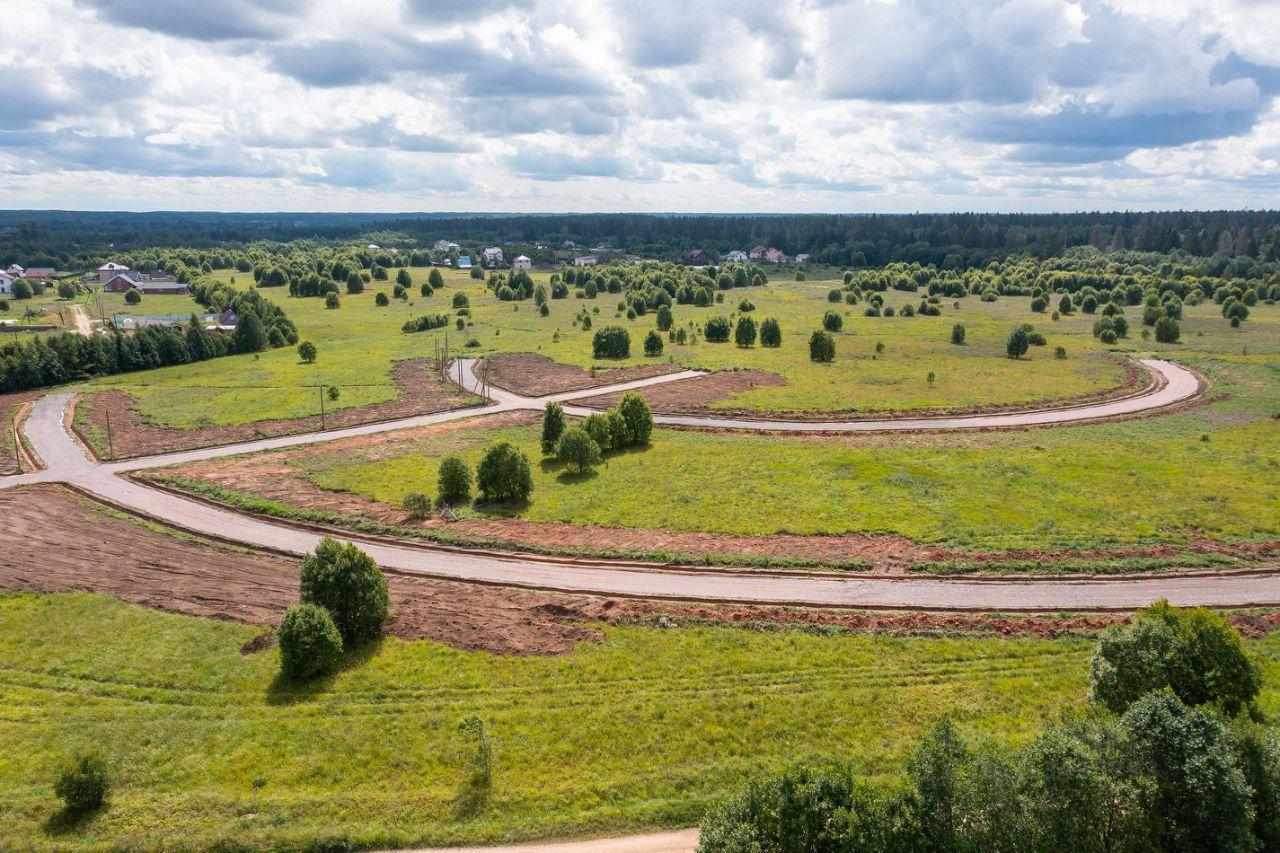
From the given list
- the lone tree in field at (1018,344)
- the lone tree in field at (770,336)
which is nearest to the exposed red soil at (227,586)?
the lone tree in field at (770,336)

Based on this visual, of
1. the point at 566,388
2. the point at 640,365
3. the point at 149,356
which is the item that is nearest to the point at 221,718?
the point at 566,388

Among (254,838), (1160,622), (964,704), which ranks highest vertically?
(1160,622)

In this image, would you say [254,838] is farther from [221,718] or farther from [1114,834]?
[1114,834]

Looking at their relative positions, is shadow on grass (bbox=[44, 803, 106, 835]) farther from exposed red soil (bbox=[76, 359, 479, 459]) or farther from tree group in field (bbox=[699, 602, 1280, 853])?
exposed red soil (bbox=[76, 359, 479, 459])

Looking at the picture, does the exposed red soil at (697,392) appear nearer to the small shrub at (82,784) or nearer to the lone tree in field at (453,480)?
the lone tree in field at (453,480)

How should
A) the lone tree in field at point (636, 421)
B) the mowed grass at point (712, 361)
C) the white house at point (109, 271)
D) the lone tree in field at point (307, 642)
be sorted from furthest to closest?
the white house at point (109, 271), the mowed grass at point (712, 361), the lone tree in field at point (636, 421), the lone tree in field at point (307, 642)

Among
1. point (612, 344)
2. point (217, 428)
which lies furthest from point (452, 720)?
point (612, 344)
